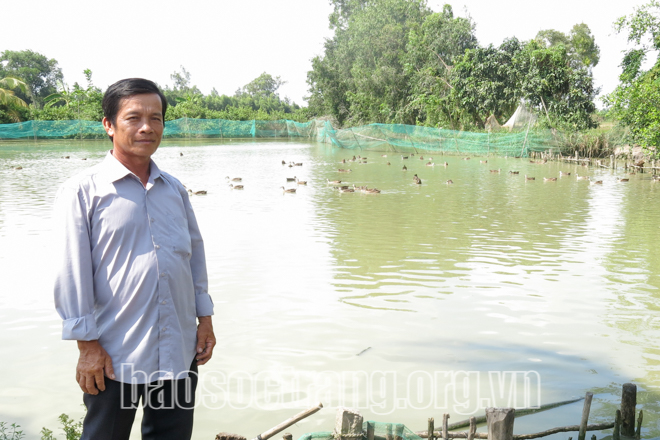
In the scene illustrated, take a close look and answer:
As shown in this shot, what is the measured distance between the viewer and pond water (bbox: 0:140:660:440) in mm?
4195

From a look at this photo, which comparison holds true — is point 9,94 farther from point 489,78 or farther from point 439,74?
point 489,78

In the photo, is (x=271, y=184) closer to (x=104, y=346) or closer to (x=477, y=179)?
(x=477, y=179)

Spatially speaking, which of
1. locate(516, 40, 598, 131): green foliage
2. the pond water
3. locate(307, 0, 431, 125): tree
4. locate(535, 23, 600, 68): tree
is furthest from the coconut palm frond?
locate(535, 23, 600, 68): tree

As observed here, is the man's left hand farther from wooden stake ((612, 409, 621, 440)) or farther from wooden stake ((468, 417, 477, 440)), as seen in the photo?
wooden stake ((612, 409, 621, 440))

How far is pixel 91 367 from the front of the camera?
87.2 inches

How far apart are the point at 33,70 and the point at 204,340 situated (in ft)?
225

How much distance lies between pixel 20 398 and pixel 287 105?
276 feet

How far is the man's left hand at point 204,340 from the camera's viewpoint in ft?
8.54

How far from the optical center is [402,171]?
73.5 feet

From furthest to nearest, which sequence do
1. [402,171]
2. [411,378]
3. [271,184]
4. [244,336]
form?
[402,171]
[271,184]
[244,336]
[411,378]

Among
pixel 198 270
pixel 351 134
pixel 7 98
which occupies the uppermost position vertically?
pixel 7 98

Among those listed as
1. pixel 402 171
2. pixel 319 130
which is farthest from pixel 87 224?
pixel 319 130
